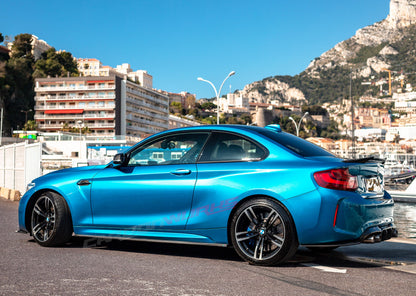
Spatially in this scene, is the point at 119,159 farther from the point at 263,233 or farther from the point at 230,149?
the point at 263,233

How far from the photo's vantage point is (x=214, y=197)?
16.7 feet

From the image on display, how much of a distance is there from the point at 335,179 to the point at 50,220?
10.7 ft

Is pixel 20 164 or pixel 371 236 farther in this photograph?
pixel 20 164

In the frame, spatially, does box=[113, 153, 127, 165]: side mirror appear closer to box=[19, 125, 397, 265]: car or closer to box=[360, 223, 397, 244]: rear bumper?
box=[19, 125, 397, 265]: car

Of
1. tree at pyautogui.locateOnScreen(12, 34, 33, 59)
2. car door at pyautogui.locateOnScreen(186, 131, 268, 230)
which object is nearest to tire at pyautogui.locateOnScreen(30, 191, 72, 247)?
car door at pyautogui.locateOnScreen(186, 131, 268, 230)

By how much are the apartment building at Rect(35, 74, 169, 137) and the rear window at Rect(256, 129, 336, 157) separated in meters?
103

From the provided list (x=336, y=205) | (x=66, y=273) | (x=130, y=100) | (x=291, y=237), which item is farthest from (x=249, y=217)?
(x=130, y=100)

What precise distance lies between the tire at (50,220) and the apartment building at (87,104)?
334ft

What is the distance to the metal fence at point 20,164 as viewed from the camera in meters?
14.4

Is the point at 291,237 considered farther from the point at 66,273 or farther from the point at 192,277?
the point at 66,273

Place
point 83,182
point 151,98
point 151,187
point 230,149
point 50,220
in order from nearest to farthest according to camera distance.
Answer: point 230,149, point 151,187, point 83,182, point 50,220, point 151,98

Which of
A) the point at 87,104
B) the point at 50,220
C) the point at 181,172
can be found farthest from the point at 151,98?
the point at 181,172

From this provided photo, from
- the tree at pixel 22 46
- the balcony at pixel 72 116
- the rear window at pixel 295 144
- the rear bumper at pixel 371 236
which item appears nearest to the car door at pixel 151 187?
the rear window at pixel 295 144

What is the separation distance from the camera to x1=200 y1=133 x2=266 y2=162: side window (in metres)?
5.14
